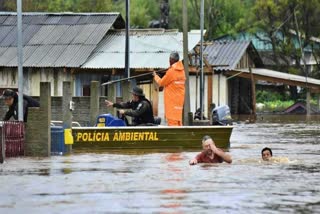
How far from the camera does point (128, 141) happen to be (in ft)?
78.1

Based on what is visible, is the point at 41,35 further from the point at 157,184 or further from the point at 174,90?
the point at 157,184

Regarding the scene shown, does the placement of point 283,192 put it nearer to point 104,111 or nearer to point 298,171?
point 298,171

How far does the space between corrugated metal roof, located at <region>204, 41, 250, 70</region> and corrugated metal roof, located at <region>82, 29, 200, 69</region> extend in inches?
387

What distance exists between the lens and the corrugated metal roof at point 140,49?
47.0 meters

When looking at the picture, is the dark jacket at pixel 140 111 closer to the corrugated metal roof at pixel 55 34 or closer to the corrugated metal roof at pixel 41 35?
the corrugated metal roof at pixel 55 34

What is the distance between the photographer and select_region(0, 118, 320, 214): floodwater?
12938mm

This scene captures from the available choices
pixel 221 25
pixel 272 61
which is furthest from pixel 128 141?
pixel 221 25

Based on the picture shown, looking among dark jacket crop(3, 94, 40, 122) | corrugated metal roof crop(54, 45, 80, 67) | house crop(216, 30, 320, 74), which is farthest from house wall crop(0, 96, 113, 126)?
house crop(216, 30, 320, 74)

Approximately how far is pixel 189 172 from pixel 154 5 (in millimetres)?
77863

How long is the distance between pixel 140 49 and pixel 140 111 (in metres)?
25.0

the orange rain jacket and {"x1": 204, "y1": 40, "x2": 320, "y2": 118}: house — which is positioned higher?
{"x1": 204, "y1": 40, "x2": 320, "y2": 118}: house

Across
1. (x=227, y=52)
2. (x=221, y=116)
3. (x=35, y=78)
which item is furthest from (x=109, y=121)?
(x=227, y=52)

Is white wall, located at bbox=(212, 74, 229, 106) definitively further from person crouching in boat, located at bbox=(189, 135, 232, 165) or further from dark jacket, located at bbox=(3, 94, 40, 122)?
person crouching in boat, located at bbox=(189, 135, 232, 165)

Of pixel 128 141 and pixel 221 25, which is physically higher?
pixel 221 25
